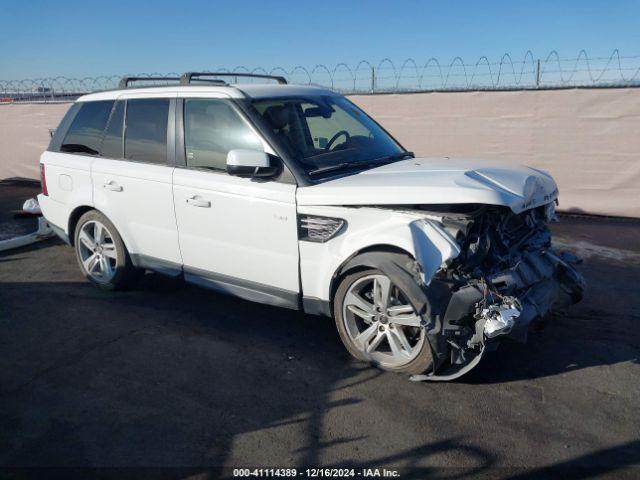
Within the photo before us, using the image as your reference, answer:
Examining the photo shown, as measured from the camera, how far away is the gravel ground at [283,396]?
320cm

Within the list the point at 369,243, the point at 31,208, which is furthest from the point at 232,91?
the point at 31,208

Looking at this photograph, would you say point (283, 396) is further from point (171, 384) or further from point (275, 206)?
point (275, 206)

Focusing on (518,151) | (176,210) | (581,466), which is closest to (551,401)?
(581,466)

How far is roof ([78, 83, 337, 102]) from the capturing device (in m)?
4.71

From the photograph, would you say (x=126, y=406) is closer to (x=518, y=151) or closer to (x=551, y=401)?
(x=551, y=401)

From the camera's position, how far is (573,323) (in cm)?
492

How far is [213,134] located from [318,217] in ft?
4.18

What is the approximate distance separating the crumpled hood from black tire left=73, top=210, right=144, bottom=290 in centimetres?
224

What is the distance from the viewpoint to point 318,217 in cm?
412

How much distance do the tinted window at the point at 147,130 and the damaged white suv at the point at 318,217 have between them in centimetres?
2

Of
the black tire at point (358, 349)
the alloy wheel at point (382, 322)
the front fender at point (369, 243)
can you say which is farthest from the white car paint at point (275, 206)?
the alloy wheel at point (382, 322)

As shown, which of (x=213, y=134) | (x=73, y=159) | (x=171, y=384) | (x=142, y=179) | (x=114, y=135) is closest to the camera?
(x=171, y=384)

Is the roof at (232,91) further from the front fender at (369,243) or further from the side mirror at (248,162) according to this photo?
the front fender at (369,243)

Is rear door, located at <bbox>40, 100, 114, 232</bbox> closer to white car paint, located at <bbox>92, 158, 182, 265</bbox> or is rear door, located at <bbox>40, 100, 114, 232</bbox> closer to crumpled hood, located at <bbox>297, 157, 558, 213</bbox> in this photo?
white car paint, located at <bbox>92, 158, 182, 265</bbox>
